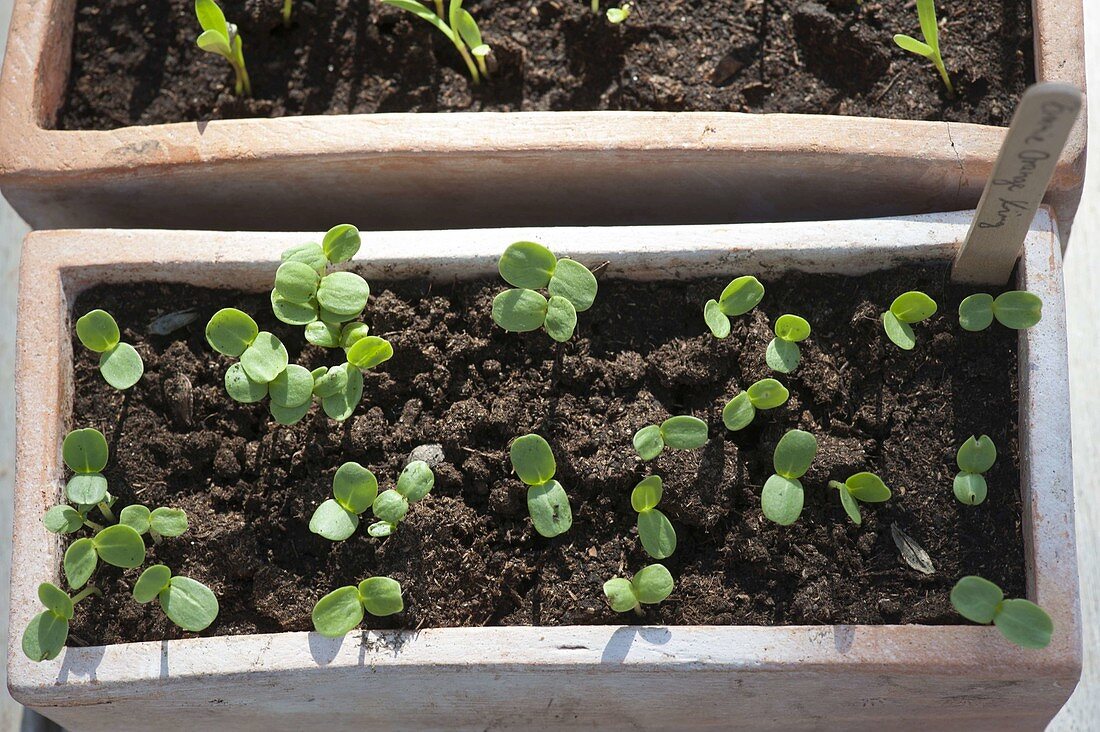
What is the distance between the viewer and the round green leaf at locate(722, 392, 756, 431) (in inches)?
39.4

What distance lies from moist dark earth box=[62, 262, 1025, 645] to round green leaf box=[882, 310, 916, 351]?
1.5 inches

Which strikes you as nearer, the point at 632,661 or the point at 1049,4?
the point at 632,661

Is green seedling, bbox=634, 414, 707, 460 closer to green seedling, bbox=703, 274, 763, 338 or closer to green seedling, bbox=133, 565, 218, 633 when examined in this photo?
green seedling, bbox=703, 274, 763, 338

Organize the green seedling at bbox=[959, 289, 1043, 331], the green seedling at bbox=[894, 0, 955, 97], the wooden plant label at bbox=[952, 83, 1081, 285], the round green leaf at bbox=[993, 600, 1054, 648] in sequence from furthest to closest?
the green seedling at bbox=[894, 0, 955, 97], the green seedling at bbox=[959, 289, 1043, 331], the round green leaf at bbox=[993, 600, 1054, 648], the wooden plant label at bbox=[952, 83, 1081, 285]

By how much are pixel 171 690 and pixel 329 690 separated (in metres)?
0.15

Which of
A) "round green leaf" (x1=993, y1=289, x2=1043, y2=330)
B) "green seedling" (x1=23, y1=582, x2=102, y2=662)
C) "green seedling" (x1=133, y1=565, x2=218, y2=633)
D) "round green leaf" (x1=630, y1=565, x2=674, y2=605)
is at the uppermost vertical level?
"round green leaf" (x1=993, y1=289, x2=1043, y2=330)

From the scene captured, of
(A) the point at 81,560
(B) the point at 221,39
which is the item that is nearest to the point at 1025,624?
(A) the point at 81,560

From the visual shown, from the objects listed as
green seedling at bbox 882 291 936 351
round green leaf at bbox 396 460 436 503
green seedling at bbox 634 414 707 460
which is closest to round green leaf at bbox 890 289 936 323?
green seedling at bbox 882 291 936 351

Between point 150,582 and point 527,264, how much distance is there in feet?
1.57

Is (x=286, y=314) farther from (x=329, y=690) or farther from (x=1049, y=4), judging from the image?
(x=1049, y=4)

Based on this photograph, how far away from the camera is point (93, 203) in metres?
1.17

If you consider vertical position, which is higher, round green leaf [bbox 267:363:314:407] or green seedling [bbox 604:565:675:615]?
round green leaf [bbox 267:363:314:407]

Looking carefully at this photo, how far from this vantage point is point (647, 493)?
3.17 ft

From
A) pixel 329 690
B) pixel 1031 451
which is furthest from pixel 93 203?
pixel 1031 451
